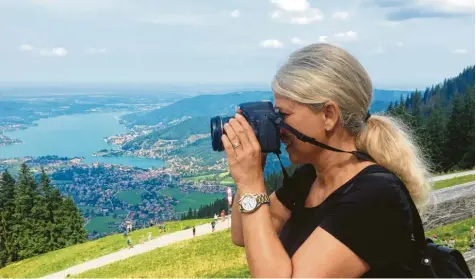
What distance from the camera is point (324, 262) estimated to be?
5.90 ft

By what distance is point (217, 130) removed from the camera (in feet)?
6.99

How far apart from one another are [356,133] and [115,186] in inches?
7075

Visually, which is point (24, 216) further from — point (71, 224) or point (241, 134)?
point (241, 134)

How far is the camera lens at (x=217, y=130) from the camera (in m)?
2.13

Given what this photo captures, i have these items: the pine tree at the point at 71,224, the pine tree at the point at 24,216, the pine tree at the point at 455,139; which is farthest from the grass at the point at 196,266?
the pine tree at the point at 455,139

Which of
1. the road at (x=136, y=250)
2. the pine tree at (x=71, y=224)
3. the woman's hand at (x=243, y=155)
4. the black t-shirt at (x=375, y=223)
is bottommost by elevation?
the pine tree at (x=71, y=224)

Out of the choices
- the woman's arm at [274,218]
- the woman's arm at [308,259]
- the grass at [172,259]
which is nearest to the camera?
the woman's arm at [308,259]

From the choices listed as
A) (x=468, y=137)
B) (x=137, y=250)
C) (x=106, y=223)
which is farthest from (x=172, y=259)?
(x=106, y=223)

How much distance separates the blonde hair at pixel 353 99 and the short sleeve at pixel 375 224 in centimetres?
29

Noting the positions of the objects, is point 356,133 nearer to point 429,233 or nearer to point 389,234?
point 389,234

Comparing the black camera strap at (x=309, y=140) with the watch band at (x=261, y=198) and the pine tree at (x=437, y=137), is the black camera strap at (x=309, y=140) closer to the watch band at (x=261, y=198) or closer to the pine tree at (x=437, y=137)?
the watch band at (x=261, y=198)

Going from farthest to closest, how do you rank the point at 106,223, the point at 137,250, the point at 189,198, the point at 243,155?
1. the point at 189,198
2. the point at 106,223
3. the point at 137,250
4. the point at 243,155

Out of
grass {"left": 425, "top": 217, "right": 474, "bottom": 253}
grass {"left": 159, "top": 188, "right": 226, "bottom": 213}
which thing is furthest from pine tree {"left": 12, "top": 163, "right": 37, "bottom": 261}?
grass {"left": 159, "top": 188, "right": 226, "bottom": 213}

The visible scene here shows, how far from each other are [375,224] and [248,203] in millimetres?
502
